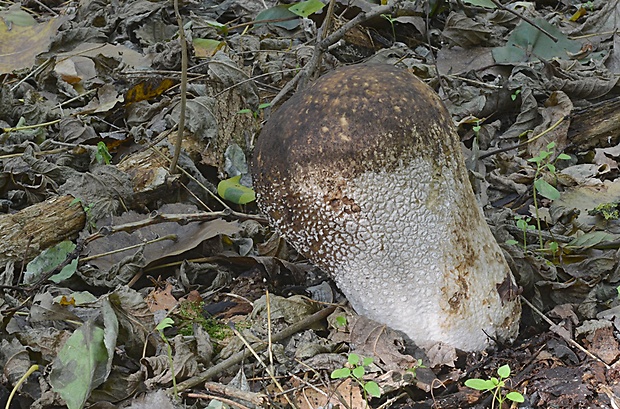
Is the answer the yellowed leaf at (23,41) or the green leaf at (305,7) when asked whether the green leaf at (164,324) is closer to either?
the green leaf at (305,7)

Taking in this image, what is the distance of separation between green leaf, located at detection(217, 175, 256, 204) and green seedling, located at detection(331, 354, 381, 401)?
1.02m

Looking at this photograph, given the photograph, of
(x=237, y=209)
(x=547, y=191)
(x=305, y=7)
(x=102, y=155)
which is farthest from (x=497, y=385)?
(x=305, y=7)

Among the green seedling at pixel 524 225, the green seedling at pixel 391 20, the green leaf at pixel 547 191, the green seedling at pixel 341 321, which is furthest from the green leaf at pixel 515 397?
the green seedling at pixel 391 20

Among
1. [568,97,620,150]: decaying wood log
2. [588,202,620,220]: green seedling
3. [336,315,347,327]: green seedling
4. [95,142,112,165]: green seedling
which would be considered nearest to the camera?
[336,315,347,327]: green seedling

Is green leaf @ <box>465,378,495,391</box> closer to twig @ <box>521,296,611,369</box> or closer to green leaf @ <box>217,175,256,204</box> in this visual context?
twig @ <box>521,296,611,369</box>

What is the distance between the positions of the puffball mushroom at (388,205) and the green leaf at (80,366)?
71cm

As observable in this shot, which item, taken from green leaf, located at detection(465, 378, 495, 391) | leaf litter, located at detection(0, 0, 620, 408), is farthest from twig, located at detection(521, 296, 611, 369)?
green leaf, located at detection(465, 378, 495, 391)

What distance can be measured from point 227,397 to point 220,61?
2.10 m

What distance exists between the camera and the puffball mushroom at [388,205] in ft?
6.68

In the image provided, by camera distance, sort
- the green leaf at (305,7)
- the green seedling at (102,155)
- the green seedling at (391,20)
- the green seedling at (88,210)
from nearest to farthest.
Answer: the green seedling at (88,210)
the green seedling at (102,155)
the green leaf at (305,7)
the green seedling at (391,20)

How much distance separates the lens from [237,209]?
3.23 metres

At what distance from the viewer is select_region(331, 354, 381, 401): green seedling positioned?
2.05m

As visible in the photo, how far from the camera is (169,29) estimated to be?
4590mm

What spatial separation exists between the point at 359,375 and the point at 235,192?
1.25 meters
